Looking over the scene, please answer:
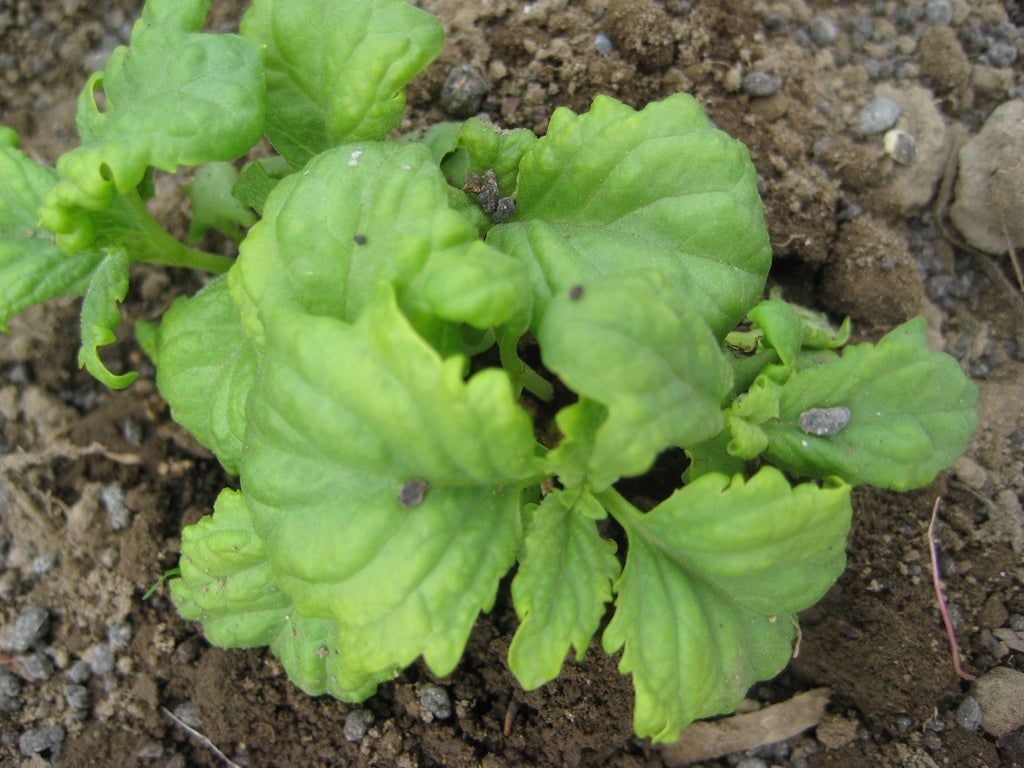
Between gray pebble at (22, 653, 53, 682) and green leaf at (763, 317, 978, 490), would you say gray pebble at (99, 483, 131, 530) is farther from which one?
green leaf at (763, 317, 978, 490)

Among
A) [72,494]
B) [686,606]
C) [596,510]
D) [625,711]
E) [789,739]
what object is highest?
[596,510]

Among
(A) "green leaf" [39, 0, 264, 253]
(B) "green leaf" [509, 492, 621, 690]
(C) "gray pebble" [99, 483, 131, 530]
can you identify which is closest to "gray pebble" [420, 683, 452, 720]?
(B) "green leaf" [509, 492, 621, 690]

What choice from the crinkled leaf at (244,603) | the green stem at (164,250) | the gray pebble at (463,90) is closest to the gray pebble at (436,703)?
the crinkled leaf at (244,603)

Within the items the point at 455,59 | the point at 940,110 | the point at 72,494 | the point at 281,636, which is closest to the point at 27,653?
the point at 72,494

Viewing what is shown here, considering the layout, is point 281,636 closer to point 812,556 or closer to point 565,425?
point 565,425

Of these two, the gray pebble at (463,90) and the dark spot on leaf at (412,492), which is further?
the gray pebble at (463,90)

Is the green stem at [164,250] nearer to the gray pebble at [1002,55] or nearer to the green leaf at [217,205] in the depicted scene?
the green leaf at [217,205]

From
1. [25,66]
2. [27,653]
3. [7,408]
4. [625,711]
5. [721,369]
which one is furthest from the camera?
[25,66]
